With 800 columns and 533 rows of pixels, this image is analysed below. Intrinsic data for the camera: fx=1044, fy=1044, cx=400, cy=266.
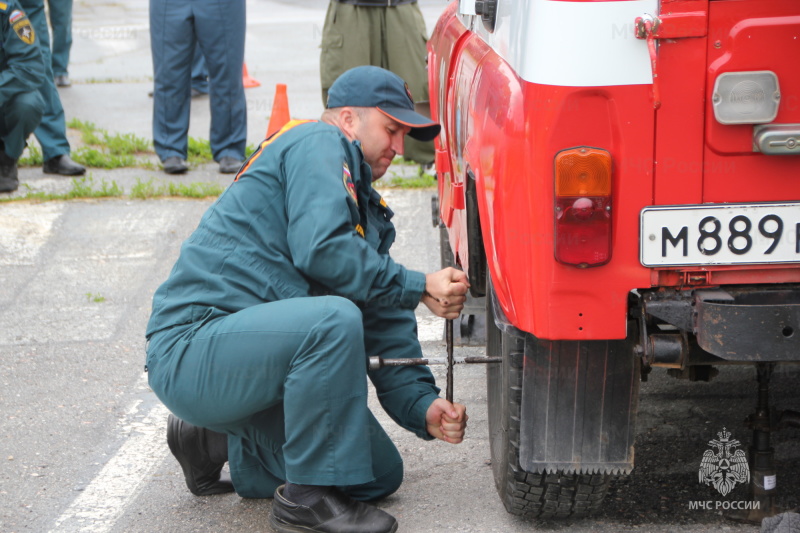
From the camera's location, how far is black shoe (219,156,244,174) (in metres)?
7.39

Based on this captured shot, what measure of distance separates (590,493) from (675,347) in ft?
2.04

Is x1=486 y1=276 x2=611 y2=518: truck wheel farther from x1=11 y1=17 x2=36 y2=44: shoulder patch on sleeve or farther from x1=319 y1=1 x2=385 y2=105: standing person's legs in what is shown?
x1=11 y1=17 x2=36 y2=44: shoulder patch on sleeve

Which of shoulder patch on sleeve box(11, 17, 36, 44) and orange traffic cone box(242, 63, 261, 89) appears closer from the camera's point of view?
shoulder patch on sleeve box(11, 17, 36, 44)

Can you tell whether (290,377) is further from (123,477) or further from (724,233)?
(724,233)

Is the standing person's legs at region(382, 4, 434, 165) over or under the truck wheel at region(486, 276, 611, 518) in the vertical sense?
over

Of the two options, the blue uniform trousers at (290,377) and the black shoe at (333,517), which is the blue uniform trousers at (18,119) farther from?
the black shoe at (333,517)

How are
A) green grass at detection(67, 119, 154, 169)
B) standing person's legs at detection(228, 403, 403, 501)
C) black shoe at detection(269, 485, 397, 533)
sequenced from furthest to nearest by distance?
green grass at detection(67, 119, 154, 169) → standing person's legs at detection(228, 403, 403, 501) → black shoe at detection(269, 485, 397, 533)

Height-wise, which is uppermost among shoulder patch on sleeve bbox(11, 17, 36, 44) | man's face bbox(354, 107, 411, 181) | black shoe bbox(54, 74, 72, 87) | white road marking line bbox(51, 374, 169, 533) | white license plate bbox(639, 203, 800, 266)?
shoulder patch on sleeve bbox(11, 17, 36, 44)

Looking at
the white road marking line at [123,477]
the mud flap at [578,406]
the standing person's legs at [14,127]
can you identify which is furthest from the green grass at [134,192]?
the mud flap at [578,406]

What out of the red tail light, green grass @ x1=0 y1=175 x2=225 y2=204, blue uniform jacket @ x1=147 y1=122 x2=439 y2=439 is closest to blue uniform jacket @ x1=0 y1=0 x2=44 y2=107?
green grass @ x1=0 y1=175 x2=225 y2=204

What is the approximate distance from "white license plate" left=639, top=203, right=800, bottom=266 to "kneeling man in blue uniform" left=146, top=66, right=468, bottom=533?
736 mm

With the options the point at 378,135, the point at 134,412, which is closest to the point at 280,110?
the point at 134,412

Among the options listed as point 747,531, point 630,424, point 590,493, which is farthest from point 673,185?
point 747,531

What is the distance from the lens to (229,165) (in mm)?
7406
